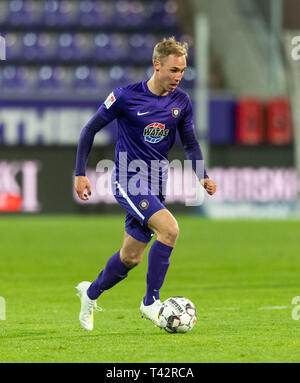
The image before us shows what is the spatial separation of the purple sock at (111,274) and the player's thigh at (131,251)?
0.05 metres

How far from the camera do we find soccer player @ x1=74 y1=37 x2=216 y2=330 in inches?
245

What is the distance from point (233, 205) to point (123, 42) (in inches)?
260

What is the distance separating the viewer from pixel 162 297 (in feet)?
28.8

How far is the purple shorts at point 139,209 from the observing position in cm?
618

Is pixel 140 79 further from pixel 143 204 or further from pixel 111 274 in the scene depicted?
pixel 143 204

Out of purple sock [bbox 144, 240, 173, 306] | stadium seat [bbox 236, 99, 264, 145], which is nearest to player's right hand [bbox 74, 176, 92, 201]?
purple sock [bbox 144, 240, 173, 306]

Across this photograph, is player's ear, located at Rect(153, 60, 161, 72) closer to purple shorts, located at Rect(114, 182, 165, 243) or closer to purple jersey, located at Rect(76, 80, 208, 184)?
purple jersey, located at Rect(76, 80, 208, 184)

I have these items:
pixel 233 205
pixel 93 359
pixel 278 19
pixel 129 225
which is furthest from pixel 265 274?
pixel 278 19

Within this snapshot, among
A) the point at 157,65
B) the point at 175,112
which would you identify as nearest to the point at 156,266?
the point at 175,112

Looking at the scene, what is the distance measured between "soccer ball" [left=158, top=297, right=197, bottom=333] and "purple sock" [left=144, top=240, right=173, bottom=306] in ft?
0.55

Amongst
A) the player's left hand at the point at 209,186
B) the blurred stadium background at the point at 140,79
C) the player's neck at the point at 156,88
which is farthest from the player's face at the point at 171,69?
the blurred stadium background at the point at 140,79

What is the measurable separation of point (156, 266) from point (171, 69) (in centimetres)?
131
